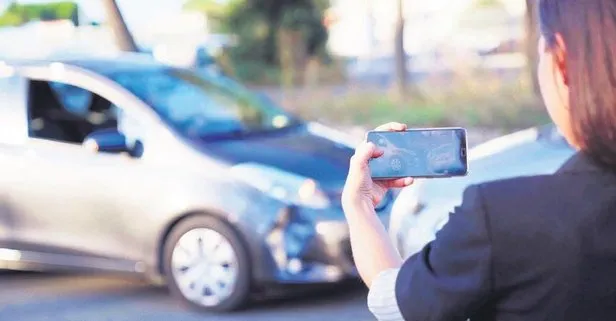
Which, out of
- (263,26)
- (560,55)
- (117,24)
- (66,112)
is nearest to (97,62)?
(66,112)

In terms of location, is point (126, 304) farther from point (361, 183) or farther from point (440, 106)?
point (440, 106)

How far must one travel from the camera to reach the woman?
1490 millimetres

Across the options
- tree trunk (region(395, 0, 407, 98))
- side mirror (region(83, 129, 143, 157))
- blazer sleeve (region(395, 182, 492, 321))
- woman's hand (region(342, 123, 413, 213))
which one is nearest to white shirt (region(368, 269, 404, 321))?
blazer sleeve (region(395, 182, 492, 321))

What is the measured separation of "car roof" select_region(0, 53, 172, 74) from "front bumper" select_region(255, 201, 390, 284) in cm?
170

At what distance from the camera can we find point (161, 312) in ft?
21.2

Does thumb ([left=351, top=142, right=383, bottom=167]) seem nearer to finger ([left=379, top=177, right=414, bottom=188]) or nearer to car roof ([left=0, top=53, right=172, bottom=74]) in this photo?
finger ([left=379, top=177, right=414, bottom=188])

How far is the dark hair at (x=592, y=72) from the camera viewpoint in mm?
1470

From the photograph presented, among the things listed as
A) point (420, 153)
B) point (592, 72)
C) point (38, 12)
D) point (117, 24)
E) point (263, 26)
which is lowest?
point (420, 153)

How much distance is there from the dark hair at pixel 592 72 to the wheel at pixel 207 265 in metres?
4.70

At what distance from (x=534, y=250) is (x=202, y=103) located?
19.2 ft

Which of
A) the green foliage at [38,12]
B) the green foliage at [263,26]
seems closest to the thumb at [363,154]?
the green foliage at [38,12]

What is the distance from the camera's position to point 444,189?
19.7ft

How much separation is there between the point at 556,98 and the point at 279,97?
1759 centimetres

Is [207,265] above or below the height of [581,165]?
below
